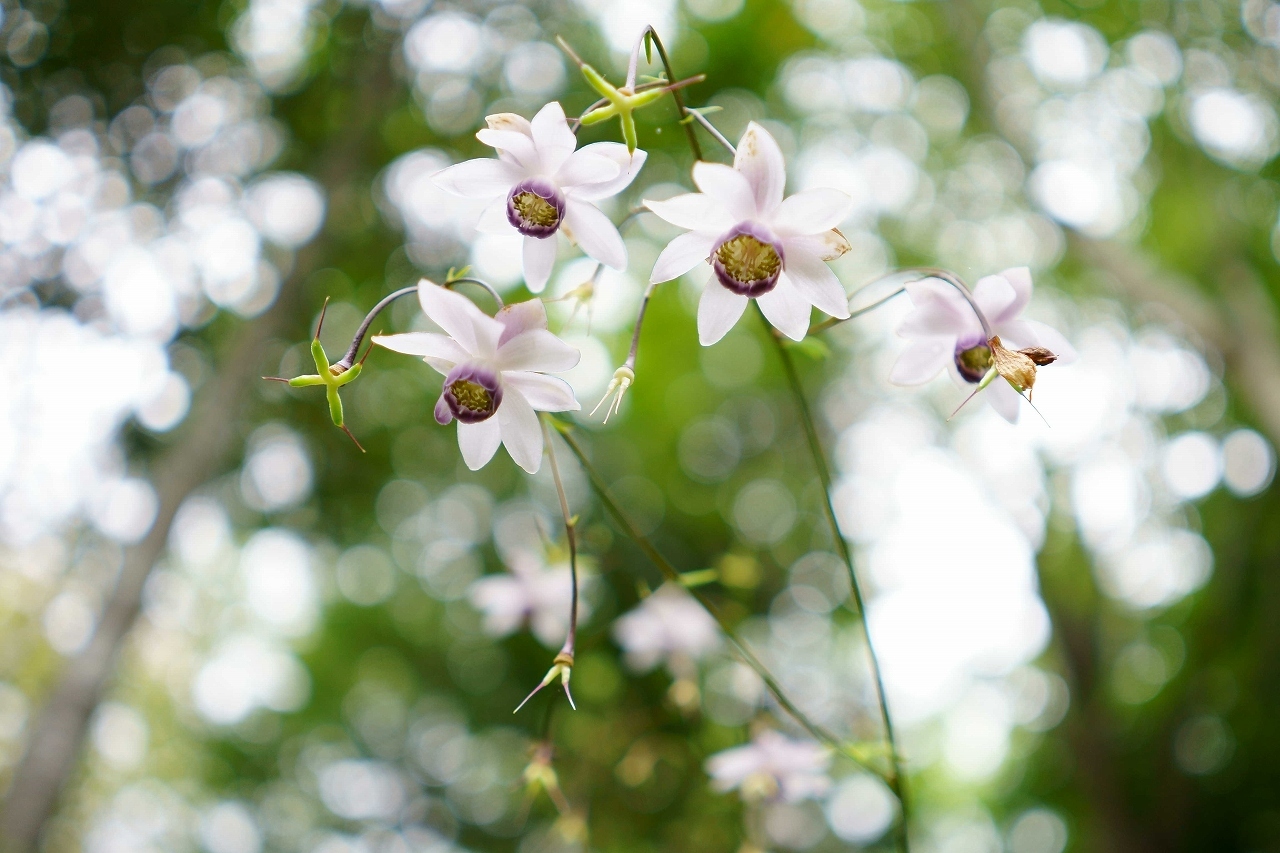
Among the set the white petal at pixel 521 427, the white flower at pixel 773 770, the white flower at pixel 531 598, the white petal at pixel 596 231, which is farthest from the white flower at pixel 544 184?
the white flower at pixel 531 598

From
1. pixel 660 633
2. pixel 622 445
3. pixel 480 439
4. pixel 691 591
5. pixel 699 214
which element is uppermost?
pixel 699 214

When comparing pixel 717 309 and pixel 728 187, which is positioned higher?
pixel 728 187

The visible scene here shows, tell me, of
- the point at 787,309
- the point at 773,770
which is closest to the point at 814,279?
the point at 787,309

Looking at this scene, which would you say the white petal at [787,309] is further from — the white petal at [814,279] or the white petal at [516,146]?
the white petal at [516,146]

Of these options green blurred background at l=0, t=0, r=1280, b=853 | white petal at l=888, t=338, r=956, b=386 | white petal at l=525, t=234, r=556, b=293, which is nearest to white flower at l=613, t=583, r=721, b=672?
green blurred background at l=0, t=0, r=1280, b=853

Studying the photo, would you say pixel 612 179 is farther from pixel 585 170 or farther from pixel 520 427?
pixel 520 427

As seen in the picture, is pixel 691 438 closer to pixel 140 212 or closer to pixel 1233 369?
pixel 1233 369

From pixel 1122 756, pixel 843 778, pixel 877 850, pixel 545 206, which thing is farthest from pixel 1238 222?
pixel 545 206

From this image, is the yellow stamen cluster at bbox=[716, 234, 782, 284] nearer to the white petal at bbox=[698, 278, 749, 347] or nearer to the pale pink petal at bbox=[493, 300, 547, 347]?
the white petal at bbox=[698, 278, 749, 347]
